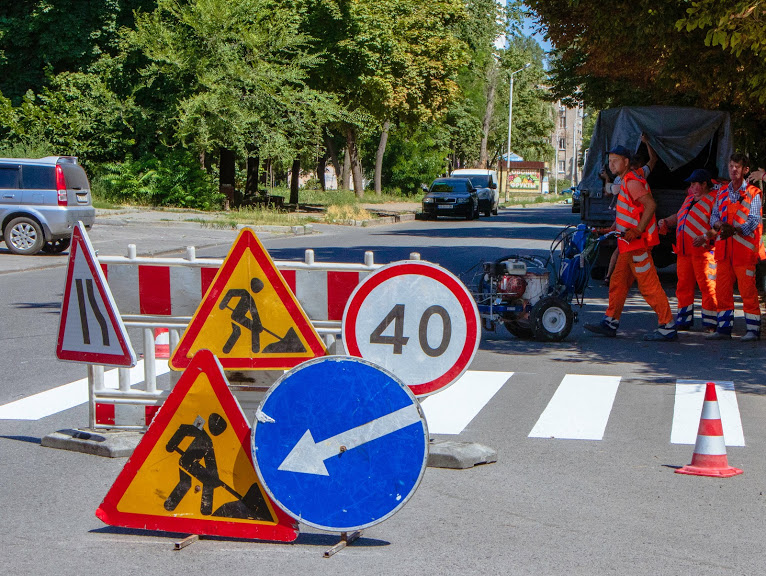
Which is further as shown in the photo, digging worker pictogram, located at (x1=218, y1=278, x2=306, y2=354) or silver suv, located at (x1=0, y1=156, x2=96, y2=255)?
silver suv, located at (x1=0, y1=156, x2=96, y2=255)

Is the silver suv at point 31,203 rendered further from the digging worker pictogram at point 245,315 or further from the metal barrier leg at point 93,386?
the digging worker pictogram at point 245,315

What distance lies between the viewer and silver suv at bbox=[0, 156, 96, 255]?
64.4 ft

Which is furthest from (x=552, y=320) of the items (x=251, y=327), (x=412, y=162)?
(x=412, y=162)

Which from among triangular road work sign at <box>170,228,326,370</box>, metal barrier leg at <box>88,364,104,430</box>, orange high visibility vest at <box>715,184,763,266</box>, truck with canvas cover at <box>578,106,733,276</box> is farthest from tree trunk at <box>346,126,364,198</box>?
triangular road work sign at <box>170,228,326,370</box>

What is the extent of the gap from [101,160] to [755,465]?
1265 inches

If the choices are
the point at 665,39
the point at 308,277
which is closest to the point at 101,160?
the point at 665,39

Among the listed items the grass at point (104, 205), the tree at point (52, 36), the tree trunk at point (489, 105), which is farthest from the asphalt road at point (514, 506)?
the tree trunk at point (489, 105)

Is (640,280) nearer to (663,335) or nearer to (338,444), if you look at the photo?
(663,335)

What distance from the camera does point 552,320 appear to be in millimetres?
10984

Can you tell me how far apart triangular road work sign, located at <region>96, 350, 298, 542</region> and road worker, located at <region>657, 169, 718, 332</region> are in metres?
7.82

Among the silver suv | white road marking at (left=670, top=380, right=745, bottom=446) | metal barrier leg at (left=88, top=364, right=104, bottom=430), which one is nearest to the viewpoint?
metal barrier leg at (left=88, top=364, right=104, bottom=430)

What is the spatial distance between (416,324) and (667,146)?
1341 cm

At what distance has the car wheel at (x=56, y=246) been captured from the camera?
2061cm

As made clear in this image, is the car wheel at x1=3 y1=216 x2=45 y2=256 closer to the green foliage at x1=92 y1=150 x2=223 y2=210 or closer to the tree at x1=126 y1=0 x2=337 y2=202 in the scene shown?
the tree at x1=126 y1=0 x2=337 y2=202
